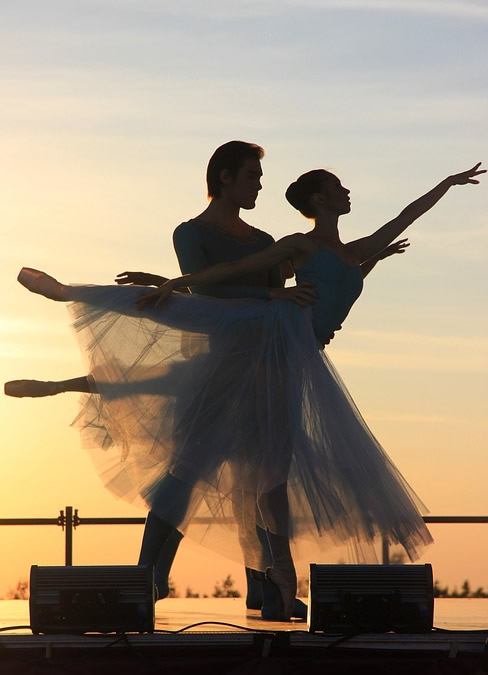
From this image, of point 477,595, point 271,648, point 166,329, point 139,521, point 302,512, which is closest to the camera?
point 271,648

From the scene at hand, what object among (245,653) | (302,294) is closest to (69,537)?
(302,294)

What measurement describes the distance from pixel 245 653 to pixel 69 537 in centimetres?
318

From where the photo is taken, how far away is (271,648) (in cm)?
419

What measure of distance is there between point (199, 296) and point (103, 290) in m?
0.38

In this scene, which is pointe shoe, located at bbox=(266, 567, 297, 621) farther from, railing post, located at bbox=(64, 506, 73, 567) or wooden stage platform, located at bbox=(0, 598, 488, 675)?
railing post, located at bbox=(64, 506, 73, 567)

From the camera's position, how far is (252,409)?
5.08 meters

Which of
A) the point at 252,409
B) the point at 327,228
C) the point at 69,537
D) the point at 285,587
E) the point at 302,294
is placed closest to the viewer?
the point at 285,587

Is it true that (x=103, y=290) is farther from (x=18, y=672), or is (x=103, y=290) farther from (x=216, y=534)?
(x=18, y=672)

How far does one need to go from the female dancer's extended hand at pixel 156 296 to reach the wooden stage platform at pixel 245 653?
1.45m

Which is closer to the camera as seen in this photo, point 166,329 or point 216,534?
point 216,534

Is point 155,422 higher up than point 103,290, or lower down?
lower down

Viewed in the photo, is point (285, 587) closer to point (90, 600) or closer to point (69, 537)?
point (90, 600)

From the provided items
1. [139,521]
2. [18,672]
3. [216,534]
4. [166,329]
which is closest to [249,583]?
[216,534]

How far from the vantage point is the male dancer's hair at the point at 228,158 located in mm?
5617
